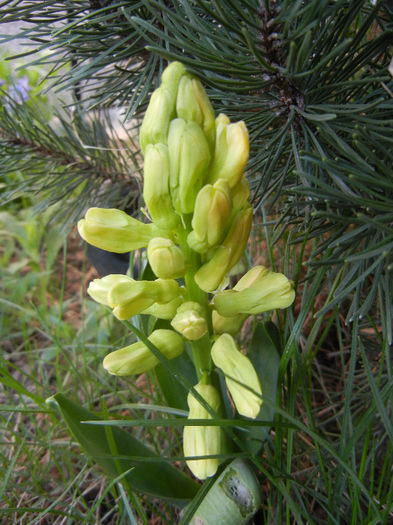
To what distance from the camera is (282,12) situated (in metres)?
0.45

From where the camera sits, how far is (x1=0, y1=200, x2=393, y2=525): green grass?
0.61m

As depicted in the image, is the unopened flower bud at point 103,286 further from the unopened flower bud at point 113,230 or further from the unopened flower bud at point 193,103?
the unopened flower bud at point 193,103

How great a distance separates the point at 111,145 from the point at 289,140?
2.13 feet

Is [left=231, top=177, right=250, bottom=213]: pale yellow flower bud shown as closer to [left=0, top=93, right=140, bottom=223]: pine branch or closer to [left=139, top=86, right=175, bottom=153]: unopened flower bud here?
[left=139, top=86, right=175, bottom=153]: unopened flower bud

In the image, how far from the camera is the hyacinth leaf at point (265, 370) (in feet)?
2.05

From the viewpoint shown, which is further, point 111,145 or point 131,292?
point 111,145

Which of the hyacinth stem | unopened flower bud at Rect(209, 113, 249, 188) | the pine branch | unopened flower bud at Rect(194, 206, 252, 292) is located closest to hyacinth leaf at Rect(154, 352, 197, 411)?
the hyacinth stem

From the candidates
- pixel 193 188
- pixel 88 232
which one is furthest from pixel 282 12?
pixel 88 232

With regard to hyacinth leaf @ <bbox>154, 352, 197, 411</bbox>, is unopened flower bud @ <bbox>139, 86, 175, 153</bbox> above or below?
above

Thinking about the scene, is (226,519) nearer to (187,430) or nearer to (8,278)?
(187,430)

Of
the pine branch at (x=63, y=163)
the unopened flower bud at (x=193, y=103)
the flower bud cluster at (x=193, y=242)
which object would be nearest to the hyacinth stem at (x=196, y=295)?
the flower bud cluster at (x=193, y=242)

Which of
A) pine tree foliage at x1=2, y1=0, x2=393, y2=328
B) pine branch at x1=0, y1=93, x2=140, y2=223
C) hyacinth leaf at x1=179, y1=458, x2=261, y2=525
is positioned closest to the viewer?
pine tree foliage at x1=2, y1=0, x2=393, y2=328

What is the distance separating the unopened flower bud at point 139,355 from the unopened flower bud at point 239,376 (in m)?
0.05

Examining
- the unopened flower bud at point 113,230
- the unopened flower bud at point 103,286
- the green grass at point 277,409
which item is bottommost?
the green grass at point 277,409
